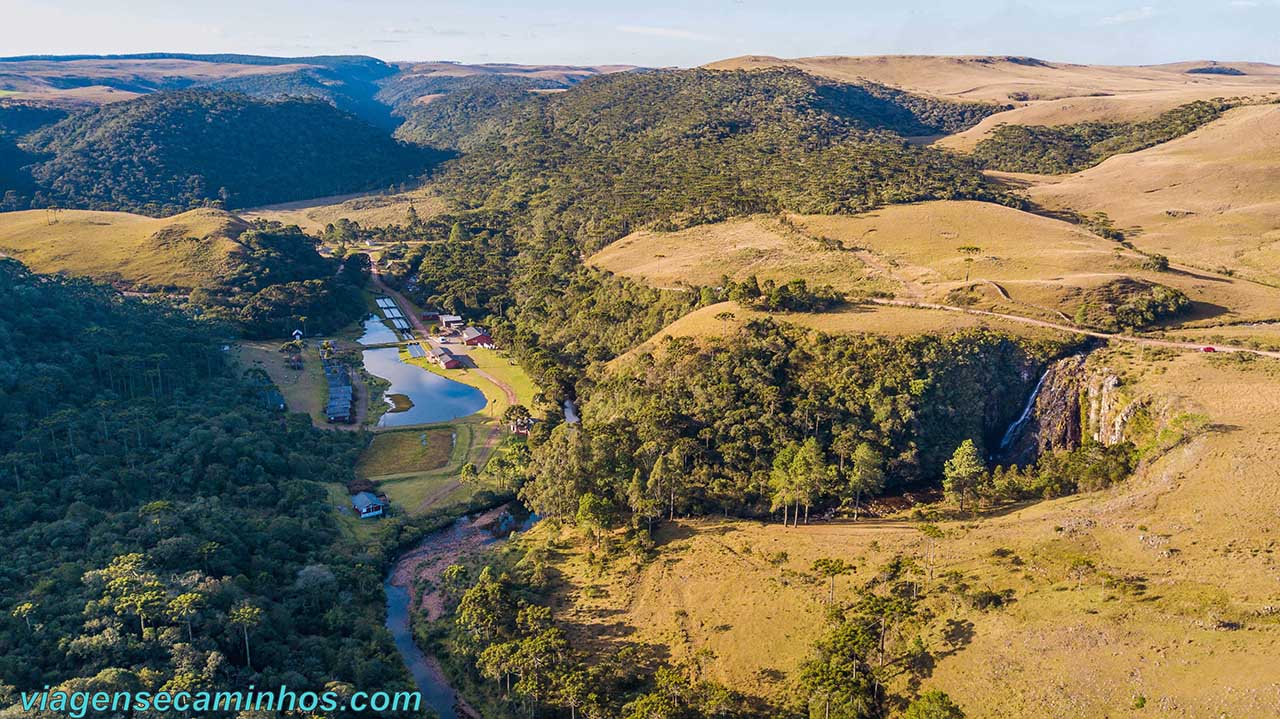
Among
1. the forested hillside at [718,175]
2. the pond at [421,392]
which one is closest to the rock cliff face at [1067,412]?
the pond at [421,392]

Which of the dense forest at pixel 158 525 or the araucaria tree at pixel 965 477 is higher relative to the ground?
the araucaria tree at pixel 965 477

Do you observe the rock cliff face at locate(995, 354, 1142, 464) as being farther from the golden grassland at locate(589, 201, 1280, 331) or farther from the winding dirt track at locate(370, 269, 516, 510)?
the winding dirt track at locate(370, 269, 516, 510)

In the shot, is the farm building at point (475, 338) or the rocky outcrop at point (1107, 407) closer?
the rocky outcrop at point (1107, 407)

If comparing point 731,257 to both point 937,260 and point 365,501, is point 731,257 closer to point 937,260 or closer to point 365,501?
point 937,260

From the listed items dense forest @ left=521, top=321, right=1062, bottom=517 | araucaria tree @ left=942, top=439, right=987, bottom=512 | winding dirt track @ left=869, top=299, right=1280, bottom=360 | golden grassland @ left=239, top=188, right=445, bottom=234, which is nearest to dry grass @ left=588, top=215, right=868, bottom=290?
winding dirt track @ left=869, top=299, right=1280, bottom=360

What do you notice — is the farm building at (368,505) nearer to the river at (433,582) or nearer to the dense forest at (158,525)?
the dense forest at (158,525)

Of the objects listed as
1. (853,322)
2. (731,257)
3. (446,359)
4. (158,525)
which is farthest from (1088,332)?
(158,525)

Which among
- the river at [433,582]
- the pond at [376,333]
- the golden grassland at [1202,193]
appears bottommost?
the river at [433,582]
